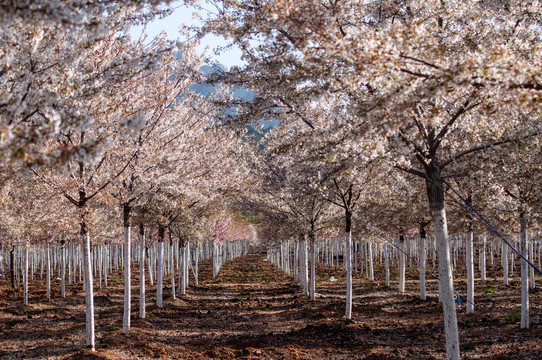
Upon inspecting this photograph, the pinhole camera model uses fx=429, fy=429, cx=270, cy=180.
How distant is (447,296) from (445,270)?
42cm

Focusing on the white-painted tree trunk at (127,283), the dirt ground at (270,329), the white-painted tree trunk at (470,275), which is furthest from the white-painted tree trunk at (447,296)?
the white-painted tree trunk at (470,275)

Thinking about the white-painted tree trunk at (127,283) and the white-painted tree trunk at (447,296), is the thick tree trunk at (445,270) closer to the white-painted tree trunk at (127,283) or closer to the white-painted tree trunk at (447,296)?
the white-painted tree trunk at (447,296)

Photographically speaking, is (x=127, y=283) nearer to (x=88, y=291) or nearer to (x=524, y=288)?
(x=88, y=291)

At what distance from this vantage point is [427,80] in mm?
5141

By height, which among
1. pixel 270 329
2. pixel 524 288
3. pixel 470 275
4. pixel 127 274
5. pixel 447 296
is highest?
pixel 447 296

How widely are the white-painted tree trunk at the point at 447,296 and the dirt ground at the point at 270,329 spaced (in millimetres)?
3034

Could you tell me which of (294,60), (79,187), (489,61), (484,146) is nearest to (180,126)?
(79,187)

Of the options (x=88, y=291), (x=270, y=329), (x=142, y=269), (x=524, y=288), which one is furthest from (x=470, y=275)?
(x=88, y=291)

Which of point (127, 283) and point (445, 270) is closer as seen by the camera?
point (445, 270)

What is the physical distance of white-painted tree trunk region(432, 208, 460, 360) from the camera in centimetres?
703

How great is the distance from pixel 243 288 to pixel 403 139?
22493mm

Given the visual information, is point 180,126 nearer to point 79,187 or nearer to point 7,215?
point 79,187

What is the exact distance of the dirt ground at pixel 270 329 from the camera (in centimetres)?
1021

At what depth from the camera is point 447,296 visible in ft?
23.4
